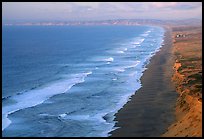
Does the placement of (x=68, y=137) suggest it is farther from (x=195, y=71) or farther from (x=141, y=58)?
(x=141, y=58)

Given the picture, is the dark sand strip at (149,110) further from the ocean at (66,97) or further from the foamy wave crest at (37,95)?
the foamy wave crest at (37,95)

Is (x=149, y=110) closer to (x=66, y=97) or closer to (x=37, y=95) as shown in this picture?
(x=66, y=97)

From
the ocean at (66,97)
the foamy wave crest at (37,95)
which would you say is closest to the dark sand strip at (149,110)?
the ocean at (66,97)

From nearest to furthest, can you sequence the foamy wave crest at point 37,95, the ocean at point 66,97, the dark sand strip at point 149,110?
the dark sand strip at point 149,110
the ocean at point 66,97
the foamy wave crest at point 37,95

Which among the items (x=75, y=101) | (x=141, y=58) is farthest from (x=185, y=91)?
(x=141, y=58)

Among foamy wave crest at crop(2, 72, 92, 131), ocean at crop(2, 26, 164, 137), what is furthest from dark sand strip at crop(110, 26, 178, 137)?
foamy wave crest at crop(2, 72, 92, 131)

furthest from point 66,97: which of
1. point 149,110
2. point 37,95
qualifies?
point 149,110
